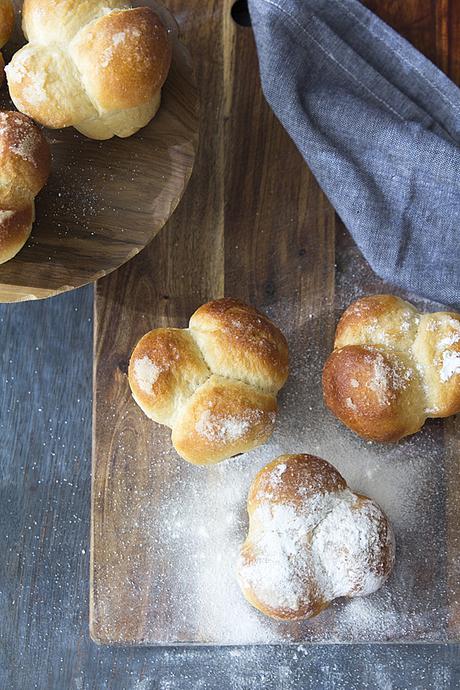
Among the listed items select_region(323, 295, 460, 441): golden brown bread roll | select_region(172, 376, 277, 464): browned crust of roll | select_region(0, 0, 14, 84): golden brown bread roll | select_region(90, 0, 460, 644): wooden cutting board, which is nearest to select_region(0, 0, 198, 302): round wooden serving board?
select_region(0, 0, 14, 84): golden brown bread roll

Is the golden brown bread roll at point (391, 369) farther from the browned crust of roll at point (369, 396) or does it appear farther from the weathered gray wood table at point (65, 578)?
the weathered gray wood table at point (65, 578)

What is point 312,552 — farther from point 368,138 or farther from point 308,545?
point 368,138

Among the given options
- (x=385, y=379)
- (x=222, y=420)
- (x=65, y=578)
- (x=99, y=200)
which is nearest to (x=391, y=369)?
(x=385, y=379)

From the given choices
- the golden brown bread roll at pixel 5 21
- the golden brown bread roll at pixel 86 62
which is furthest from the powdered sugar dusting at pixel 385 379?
the golden brown bread roll at pixel 5 21

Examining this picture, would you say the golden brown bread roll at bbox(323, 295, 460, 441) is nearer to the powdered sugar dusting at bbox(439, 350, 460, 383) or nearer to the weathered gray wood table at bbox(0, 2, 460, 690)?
the powdered sugar dusting at bbox(439, 350, 460, 383)

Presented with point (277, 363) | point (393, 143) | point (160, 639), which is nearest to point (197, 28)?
point (393, 143)

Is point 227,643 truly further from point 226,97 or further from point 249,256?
point 226,97
